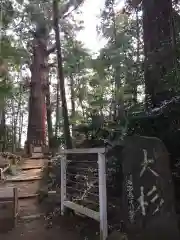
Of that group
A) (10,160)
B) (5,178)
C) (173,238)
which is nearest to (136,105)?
(173,238)

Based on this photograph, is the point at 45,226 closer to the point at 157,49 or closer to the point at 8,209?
the point at 8,209

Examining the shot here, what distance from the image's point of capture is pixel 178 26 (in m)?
5.16

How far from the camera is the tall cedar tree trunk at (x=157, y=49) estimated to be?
4.54 m

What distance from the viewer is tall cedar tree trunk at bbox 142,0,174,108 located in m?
4.54

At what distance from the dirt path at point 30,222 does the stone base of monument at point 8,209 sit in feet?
0.46

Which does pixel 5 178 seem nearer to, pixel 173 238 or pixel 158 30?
pixel 158 30

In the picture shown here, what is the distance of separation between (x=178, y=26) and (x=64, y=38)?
6742mm

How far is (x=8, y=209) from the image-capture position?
17.8 ft

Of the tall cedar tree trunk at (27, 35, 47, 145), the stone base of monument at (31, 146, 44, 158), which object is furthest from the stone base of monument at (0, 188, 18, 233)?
the tall cedar tree trunk at (27, 35, 47, 145)

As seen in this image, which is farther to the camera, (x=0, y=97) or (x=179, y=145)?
(x=0, y=97)

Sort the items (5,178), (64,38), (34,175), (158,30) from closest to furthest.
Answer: (158,30) < (5,178) < (34,175) < (64,38)

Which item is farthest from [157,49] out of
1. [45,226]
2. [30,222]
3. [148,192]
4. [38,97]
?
[38,97]

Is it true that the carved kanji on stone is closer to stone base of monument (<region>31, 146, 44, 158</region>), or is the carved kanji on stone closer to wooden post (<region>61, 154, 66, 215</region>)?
wooden post (<region>61, 154, 66, 215</region>)

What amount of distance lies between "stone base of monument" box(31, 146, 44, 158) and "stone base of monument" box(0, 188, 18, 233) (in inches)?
330
